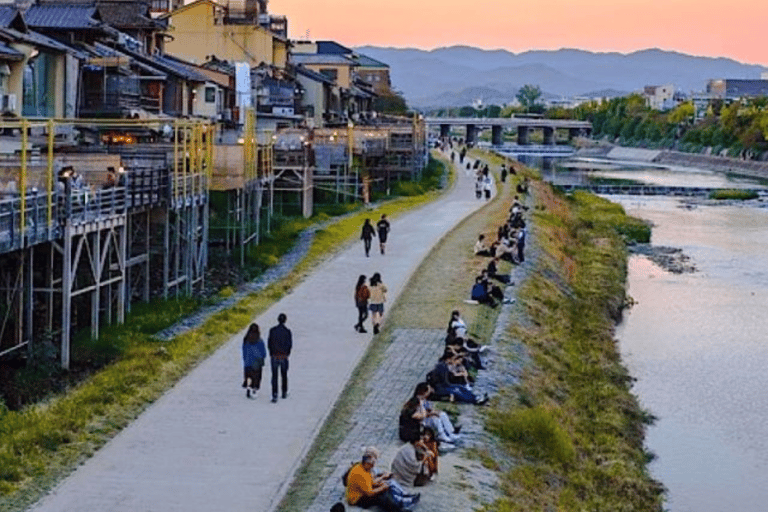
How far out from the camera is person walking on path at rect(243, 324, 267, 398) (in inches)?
754

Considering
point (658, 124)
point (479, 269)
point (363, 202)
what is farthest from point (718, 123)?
point (479, 269)

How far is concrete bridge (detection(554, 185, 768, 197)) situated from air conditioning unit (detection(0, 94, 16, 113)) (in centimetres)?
6368

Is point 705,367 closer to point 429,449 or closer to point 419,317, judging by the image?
point 419,317

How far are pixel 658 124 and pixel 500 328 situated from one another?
159822 millimetres

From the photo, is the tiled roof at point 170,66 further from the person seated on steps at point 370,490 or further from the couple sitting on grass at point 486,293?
the person seated on steps at point 370,490

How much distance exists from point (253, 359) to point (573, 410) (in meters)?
7.38

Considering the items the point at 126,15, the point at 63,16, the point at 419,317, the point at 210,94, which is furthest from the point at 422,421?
the point at 210,94

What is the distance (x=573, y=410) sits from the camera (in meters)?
23.8

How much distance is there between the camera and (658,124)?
182 meters

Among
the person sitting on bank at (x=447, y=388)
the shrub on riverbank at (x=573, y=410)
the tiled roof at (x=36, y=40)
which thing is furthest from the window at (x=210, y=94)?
the person sitting on bank at (x=447, y=388)

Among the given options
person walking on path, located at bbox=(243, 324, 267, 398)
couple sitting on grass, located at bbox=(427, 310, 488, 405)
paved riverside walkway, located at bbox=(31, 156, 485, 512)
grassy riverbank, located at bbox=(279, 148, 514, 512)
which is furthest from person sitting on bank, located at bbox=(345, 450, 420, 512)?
couple sitting on grass, located at bbox=(427, 310, 488, 405)

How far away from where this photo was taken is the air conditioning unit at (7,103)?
3156 centimetres

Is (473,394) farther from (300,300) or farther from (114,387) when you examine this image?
(300,300)

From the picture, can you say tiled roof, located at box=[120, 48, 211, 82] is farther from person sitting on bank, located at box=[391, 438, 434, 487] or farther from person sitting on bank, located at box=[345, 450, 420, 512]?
person sitting on bank, located at box=[345, 450, 420, 512]
